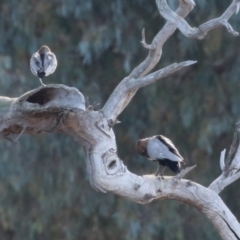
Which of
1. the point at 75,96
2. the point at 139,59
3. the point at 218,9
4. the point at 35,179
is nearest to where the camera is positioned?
the point at 75,96

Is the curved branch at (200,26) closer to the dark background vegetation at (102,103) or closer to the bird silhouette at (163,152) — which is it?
the bird silhouette at (163,152)

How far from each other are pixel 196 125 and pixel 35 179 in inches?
68.8

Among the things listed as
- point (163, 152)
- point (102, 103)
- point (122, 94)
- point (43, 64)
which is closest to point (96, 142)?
point (122, 94)

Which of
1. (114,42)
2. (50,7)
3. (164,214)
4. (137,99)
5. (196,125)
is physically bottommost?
(164,214)

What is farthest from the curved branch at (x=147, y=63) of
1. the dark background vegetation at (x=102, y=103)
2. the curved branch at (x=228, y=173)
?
the dark background vegetation at (x=102, y=103)

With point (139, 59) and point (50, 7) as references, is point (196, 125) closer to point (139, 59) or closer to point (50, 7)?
point (139, 59)

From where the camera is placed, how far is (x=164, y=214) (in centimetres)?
822

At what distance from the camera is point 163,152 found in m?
5.20

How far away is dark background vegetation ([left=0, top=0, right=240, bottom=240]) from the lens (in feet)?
24.6

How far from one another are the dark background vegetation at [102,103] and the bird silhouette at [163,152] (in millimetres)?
2035

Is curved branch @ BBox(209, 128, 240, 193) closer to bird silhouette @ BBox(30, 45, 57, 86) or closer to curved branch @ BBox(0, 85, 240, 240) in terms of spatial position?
curved branch @ BBox(0, 85, 240, 240)

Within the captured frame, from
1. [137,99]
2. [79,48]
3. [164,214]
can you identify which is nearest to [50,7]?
[79,48]

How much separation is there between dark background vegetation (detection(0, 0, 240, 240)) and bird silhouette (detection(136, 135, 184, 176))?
2.03 meters

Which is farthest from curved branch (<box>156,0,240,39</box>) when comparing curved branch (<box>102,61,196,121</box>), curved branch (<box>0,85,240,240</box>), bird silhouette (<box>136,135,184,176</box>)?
bird silhouette (<box>136,135,184,176</box>)
